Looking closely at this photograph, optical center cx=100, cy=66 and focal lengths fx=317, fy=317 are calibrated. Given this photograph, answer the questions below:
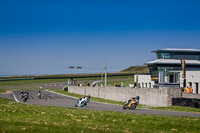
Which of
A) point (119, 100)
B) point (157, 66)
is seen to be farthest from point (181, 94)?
point (157, 66)

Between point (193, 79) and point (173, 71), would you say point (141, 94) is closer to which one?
point (193, 79)

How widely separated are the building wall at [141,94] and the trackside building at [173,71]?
6405 millimetres

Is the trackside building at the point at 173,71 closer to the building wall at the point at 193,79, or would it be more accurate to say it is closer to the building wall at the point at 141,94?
the building wall at the point at 193,79

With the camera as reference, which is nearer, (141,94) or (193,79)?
(141,94)

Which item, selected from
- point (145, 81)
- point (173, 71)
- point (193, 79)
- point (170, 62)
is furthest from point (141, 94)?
point (170, 62)

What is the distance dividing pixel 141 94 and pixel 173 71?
19.0 meters

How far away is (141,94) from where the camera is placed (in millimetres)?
42062

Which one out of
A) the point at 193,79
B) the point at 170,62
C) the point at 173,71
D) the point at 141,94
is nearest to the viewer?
the point at 141,94

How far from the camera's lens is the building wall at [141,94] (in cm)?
3514

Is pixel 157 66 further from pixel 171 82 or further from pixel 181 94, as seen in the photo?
pixel 181 94

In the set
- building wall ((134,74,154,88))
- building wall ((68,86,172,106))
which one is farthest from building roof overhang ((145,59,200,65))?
building wall ((68,86,172,106))

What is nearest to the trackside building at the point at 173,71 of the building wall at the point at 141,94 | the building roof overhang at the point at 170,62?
the building roof overhang at the point at 170,62

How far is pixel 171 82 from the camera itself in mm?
51406

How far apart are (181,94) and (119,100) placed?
53.0 feet
